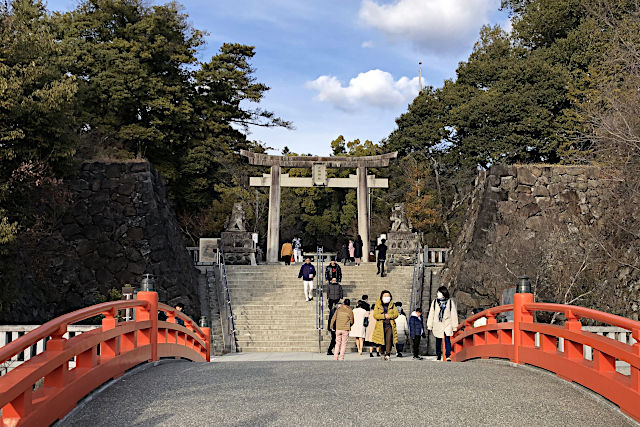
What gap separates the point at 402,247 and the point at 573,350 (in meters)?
19.3

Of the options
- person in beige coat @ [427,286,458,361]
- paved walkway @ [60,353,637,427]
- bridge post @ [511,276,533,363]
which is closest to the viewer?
paved walkway @ [60,353,637,427]

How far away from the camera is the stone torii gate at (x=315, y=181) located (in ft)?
93.3

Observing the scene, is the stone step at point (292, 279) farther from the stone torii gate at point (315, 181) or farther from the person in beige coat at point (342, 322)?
the person in beige coat at point (342, 322)

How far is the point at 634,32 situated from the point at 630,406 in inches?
730

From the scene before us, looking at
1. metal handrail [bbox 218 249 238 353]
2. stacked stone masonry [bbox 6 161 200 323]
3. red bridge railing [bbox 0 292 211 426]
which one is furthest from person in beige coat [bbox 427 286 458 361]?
stacked stone masonry [bbox 6 161 200 323]

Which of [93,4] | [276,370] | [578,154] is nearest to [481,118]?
[578,154]

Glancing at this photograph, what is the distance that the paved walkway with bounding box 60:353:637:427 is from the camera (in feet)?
17.4

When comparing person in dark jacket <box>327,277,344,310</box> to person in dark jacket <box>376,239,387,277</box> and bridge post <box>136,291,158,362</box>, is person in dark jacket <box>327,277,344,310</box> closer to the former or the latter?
person in dark jacket <box>376,239,387,277</box>

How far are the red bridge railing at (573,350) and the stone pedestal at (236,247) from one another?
57.0 ft

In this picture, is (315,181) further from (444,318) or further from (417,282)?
(444,318)

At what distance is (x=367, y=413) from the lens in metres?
5.48

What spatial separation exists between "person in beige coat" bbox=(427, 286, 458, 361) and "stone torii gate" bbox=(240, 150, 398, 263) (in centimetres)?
1611

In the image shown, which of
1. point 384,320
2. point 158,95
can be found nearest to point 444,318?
point 384,320

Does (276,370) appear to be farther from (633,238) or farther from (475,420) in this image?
Answer: (633,238)
